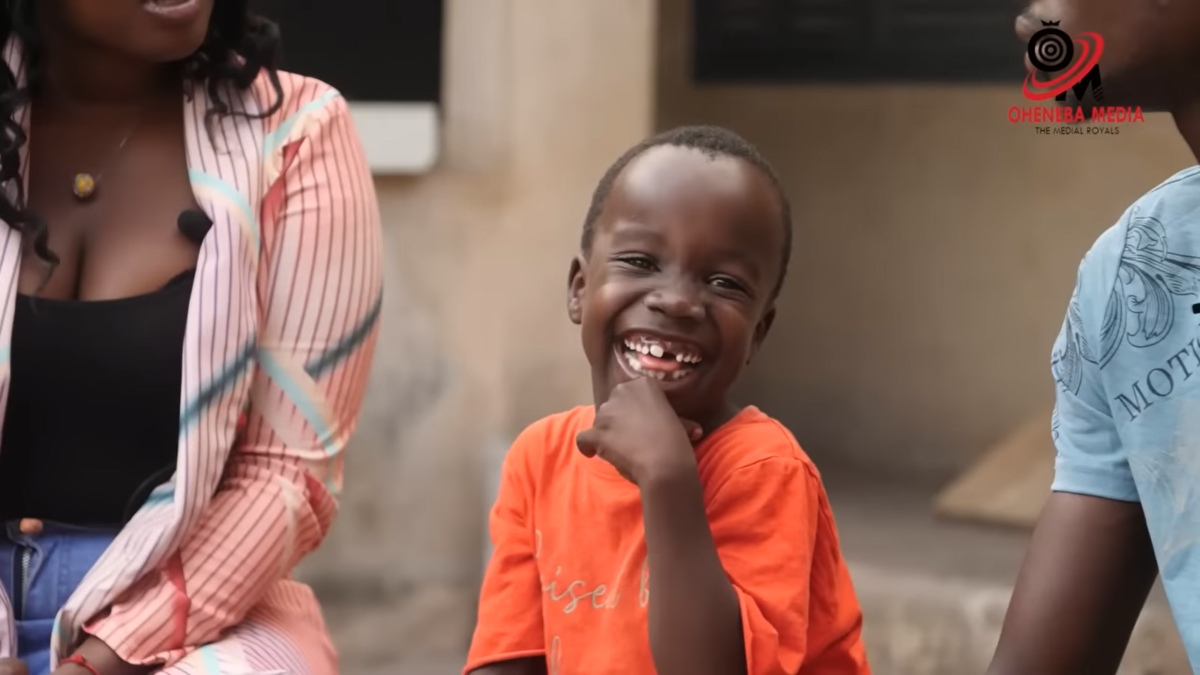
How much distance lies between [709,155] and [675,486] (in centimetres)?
45

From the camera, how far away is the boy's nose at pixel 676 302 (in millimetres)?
2047

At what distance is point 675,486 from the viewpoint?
1.96 meters

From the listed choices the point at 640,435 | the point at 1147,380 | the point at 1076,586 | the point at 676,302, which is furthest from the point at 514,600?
the point at 1147,380

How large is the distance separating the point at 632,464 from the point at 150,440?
0.84m

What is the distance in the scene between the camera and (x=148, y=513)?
7.98 ft

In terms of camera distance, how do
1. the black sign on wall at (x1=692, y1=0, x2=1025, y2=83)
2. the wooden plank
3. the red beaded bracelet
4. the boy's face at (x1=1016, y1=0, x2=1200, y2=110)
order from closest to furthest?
the boy's face at (x1=1016, y1=0, x2=1200, y2=110) < the red beaded bracelet < the wooden plank < the black sign on wall at (x1=692, y1=0, x2=1025, y2=83)

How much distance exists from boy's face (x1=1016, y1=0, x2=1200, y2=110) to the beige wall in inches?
144

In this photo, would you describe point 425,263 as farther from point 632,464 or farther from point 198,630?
point 632,464

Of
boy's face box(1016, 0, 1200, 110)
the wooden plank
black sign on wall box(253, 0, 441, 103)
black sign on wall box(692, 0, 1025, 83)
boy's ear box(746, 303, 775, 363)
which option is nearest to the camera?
boy's face box(1016, 0, 1200, 110)

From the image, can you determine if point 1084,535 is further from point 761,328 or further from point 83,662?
point 83,662

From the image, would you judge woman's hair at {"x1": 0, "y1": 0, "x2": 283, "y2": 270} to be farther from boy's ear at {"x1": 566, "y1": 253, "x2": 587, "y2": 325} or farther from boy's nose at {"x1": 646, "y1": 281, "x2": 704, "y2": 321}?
boy's nose at {"x1": 646, "y1": 281, "x2": 704, "y2": 321}

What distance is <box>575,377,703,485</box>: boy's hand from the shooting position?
1981 millimetres

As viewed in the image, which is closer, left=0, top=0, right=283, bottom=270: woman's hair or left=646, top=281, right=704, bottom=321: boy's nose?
left=646, top=281, right=704, bottom=321: boy's nose

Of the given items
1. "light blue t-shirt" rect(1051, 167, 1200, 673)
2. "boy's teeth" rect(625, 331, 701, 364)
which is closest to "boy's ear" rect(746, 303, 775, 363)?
"boy's teeth" rect(625, 331, 701, 364)
